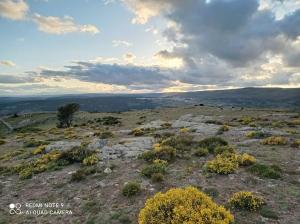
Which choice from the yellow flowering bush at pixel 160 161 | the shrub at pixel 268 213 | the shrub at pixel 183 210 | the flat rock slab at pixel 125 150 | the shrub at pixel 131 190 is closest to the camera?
the shrub at pixel 183 210

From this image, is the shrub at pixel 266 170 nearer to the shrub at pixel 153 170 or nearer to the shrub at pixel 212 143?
the shrub at pixel 153 170

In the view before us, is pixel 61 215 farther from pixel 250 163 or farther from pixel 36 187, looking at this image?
pixel 250 163

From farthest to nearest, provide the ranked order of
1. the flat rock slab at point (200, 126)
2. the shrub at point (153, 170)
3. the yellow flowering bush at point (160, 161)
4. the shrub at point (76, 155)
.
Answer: the flat rock slab at point (200, 126), the shrub at point (76, 155), the yellow flowering bush at point (160, 161), the shrub at point (153, 170)

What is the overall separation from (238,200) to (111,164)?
8969 mm

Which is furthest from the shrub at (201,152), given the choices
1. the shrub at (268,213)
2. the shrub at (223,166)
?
the shrub at (268,213)

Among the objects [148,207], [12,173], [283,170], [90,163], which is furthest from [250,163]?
[12,173]

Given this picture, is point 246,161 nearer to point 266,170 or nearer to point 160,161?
point 266,170

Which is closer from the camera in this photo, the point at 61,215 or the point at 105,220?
the point at 105,220

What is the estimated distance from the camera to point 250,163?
14656mm

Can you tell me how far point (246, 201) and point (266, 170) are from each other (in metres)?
3.81

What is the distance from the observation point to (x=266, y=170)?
13172 millimetres

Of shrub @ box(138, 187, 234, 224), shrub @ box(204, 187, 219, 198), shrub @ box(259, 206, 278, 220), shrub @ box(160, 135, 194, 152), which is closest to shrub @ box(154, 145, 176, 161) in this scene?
shrub @ box(160, 135, 194, 152)

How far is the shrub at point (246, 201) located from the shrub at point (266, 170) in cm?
292

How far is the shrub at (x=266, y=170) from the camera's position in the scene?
41.8 feet
